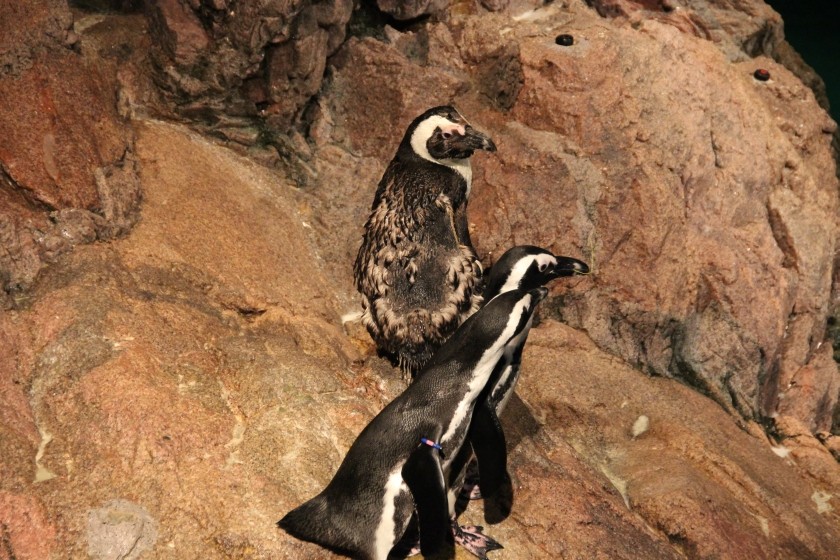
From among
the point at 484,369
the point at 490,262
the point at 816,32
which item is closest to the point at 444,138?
the point at 490,262

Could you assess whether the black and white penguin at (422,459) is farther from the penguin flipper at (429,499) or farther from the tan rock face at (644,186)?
the tan rock face at (644,186)

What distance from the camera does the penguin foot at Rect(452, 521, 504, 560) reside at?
331 cm

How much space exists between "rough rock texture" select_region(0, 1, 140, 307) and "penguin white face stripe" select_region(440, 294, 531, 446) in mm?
1945

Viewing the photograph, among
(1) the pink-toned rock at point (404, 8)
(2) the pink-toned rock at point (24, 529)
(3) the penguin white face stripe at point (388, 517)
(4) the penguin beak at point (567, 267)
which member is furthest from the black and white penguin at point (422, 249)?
(2) the pink-toned rock at point (24, 529)

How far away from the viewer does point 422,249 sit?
4.14m

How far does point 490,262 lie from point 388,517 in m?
2.42

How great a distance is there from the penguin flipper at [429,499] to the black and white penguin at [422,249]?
38.2 inches

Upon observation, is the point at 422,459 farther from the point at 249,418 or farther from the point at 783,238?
the point at 783,238

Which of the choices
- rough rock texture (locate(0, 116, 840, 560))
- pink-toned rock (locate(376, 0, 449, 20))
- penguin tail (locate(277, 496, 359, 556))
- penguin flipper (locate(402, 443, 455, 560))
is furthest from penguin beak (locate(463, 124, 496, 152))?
penguin tail (locate(277, 496, 359, 556))

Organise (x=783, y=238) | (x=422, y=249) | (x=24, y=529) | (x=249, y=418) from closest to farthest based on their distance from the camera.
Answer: (x=24, y=529) → (x=249, y=418) → (x=422, y=249) → (x=783, y=238)

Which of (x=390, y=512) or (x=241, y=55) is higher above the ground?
(x=241, y=55)

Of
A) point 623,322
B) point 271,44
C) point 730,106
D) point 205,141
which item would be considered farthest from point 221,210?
point 730,106

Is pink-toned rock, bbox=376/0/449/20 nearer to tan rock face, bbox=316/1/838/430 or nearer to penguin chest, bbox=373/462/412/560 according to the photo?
tan rock face, bbox=316/1/838/430

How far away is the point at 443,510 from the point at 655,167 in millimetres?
3294
